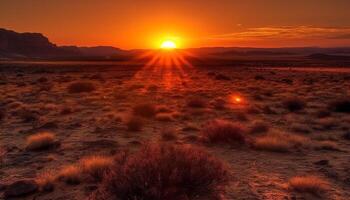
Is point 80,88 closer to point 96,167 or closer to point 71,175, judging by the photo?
point 96,167

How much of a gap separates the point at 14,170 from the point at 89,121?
701 cm

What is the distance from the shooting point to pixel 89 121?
15.4 m

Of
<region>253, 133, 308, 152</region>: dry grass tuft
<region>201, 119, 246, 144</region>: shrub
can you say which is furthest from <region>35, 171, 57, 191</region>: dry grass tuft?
<region>253, 133, 308, 152</region>: dry grass tuft

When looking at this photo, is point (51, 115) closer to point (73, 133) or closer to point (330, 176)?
point (73, 133)

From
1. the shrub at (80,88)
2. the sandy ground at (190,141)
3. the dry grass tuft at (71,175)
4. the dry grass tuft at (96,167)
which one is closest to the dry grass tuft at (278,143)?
the sandy ground at (190,141)

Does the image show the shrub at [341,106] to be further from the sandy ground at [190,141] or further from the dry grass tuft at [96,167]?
the dry grass tuft at [96,167]

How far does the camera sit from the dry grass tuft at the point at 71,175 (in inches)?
293

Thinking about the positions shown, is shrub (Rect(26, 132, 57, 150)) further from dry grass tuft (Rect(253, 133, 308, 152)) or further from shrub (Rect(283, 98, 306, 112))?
shrub (Rect(283, 98, 306, 112))

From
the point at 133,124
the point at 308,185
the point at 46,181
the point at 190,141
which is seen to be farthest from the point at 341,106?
the point at 46,181

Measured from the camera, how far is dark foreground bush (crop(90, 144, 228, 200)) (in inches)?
221

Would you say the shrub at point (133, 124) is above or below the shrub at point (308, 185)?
below

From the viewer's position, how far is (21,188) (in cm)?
692

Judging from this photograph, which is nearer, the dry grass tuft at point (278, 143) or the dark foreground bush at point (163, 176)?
the dark foreground bush at point (163, 176)

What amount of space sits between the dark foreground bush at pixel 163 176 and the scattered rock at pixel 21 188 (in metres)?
1.50
